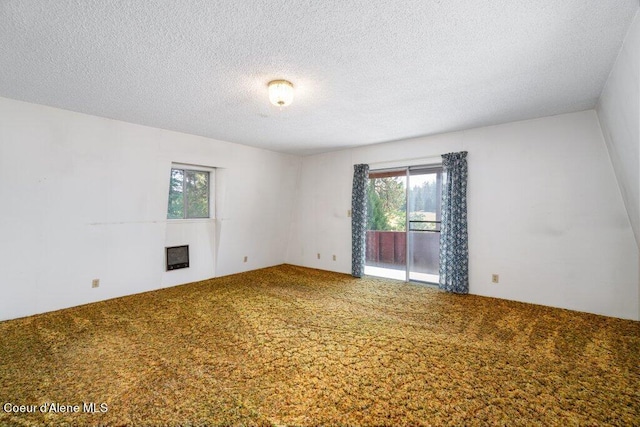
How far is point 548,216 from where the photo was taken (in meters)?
3.58

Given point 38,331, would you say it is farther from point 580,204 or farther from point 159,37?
point 580,204

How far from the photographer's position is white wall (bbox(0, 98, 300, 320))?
3.08m

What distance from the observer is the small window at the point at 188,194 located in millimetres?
4641

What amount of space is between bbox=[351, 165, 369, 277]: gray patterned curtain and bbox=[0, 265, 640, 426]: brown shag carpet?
5.00 feet

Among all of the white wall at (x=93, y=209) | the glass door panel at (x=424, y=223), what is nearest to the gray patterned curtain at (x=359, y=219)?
the glass door panel at (x=424, y=223)

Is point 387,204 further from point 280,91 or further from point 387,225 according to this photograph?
point 280,91

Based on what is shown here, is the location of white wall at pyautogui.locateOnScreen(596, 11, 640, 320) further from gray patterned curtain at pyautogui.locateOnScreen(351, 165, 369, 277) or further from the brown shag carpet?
gray patterned curtain at pyautogui.locateOnScreen(351, 165, 369, 277)

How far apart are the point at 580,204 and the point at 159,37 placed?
478 cm

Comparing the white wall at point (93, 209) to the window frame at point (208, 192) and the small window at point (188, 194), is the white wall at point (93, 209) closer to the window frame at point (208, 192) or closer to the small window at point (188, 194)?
the window frame at point (208, 192)

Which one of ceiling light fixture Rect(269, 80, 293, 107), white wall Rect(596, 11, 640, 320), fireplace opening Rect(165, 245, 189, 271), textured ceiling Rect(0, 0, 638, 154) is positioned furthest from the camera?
fireplace opening Rect(165, 245, 189, 271)

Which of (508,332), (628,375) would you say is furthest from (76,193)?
(628,375)

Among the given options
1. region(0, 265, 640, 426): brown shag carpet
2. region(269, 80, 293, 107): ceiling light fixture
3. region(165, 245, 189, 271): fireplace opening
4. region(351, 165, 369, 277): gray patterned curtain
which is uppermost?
region(269, 80, 293, 107): ceiling light fixture

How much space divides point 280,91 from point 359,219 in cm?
313

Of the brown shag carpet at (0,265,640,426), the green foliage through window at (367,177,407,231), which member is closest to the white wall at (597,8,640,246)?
the brown shag carpet at (0,265,640,426)
